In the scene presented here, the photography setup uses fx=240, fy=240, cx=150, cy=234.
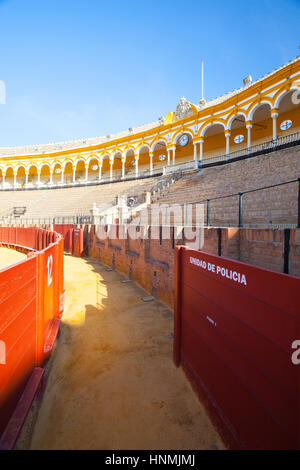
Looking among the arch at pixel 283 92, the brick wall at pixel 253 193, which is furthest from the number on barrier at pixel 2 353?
the arch at pixel 283 92

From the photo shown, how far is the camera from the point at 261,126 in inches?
886

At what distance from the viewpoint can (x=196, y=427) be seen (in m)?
2.84

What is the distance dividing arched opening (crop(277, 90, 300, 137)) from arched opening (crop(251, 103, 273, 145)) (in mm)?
1012

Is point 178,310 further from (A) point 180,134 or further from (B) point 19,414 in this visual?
(A) point 180,134

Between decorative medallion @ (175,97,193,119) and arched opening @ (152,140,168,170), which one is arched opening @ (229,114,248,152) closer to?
decorative medallion @ (175,97,193,119)

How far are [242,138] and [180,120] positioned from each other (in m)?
7.09

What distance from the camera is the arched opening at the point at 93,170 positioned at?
39.7m

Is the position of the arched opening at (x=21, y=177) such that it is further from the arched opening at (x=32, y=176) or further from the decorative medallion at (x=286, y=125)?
the decorative medallion at (x=286, y=125)

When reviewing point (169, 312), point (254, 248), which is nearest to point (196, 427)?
point (254, 248)

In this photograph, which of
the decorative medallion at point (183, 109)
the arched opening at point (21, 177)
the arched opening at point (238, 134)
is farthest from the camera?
the arched opening at point (21, 177)

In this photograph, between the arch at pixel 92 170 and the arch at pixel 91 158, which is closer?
the arch at pixel 91 158

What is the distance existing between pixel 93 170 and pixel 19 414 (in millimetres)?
41047

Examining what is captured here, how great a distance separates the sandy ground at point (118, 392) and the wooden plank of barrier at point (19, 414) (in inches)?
15.8
